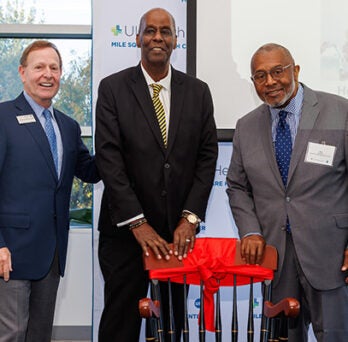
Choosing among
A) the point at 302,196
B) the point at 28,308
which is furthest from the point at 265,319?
the point at 28,308

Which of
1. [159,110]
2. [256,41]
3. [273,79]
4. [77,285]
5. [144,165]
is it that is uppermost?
[256,41]

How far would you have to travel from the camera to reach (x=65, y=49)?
14.8ft

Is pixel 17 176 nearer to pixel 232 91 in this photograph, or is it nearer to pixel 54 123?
pixel 54 123

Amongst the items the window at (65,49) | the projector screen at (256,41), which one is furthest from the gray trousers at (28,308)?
the window at (65,49)

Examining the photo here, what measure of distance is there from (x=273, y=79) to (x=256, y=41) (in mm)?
1150

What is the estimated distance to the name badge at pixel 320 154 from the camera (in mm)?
2342

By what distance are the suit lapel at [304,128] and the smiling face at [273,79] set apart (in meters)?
0.09

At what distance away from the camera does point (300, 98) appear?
249cm

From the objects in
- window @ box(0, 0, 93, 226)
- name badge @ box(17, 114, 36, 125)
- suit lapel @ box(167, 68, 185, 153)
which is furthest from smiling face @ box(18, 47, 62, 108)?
window @ box(0, 0, 93, 226)

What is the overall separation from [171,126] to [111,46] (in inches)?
48.4

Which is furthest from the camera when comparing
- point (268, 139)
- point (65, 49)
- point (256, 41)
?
point (65, 49)

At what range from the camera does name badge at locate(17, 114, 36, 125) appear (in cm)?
257

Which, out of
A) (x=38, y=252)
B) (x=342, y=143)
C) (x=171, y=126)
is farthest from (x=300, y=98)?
(x=38, y=252)

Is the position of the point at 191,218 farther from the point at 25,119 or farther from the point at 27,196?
the point at 25,119
